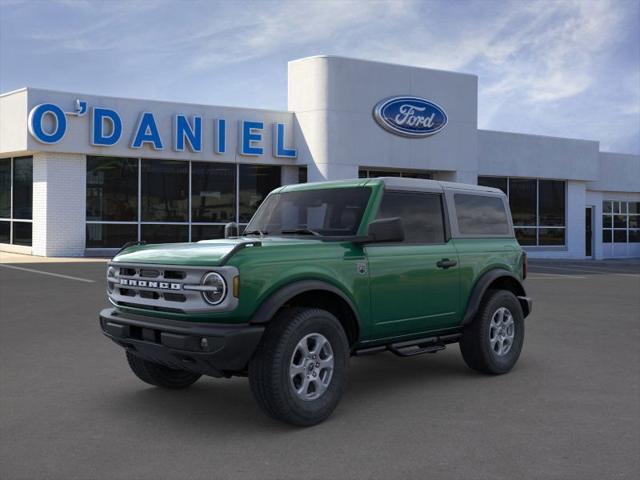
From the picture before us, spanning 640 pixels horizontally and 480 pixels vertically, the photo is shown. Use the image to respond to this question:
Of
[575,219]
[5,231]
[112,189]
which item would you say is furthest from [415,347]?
[575,219]

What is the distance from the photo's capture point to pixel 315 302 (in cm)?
558

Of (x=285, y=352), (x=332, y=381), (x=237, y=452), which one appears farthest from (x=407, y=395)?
(x=237, y=452)

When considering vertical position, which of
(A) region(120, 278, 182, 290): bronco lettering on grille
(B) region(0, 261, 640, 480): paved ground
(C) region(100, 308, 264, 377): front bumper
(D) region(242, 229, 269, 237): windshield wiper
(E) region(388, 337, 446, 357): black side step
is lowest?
(B) region(0, 261, 640, 480): paved ground

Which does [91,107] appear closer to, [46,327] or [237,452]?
[46,327]

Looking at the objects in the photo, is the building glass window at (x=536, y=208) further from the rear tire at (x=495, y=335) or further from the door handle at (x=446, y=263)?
the door handle at (x=446, y=263)

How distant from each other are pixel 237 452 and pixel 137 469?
0.64 metres

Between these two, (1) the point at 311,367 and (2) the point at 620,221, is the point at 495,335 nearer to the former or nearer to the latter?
(1) the point at 311,367

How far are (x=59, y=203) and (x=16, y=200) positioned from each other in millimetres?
2997

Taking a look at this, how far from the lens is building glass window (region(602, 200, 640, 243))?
35.4 m

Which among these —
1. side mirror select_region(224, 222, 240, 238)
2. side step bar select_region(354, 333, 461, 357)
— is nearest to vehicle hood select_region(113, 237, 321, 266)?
side step bar select_region(354, 333, 461, 357)

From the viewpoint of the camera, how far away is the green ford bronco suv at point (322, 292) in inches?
193

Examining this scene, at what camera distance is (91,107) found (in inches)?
878

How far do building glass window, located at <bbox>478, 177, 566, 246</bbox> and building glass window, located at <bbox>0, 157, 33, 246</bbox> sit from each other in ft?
58.1

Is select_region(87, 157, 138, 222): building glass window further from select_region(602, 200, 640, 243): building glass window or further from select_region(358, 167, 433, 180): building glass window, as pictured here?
select_region(602, 200, 640, 243): building glass window
